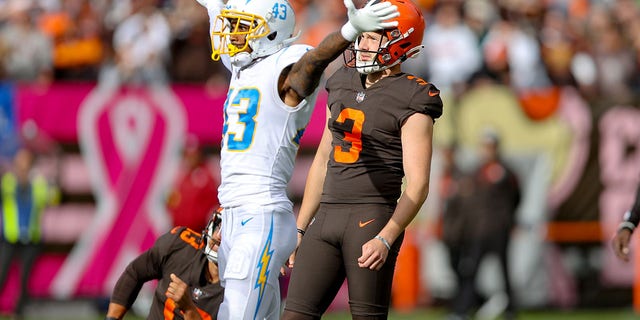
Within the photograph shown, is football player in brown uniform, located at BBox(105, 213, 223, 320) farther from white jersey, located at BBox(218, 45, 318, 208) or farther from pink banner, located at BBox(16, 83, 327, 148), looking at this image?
pink banner, located at BBox(16, 83, 327, 148)

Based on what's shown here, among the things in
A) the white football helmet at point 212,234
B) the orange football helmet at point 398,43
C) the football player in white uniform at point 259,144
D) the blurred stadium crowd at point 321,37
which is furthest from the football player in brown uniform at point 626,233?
the blurred stadium crowd at point 321,37

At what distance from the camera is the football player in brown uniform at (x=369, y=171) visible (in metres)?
5.54

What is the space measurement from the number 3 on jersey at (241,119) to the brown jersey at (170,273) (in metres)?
0.72

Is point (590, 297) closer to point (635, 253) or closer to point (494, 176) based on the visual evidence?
point (635, 253)

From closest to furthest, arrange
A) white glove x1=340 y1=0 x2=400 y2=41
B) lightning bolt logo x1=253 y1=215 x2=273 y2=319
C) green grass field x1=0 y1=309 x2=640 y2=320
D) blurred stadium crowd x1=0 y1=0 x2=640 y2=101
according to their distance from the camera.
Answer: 1. white glove x1=340 y1=0 x2=400 y2=41
2. lightning bolt logo x1=253 y1=215 x2=273 y2=319
3. green grass field x1=0 y1=309 x2=640 y2=320
4. blurred stadium crowd x1=0 y1=0 x2=640 y2=101


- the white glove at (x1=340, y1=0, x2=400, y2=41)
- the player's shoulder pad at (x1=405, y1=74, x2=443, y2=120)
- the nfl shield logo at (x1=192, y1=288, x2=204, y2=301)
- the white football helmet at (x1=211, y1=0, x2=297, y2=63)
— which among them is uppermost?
the white glove at (x1=340, y1=0, x2=400, y2=41)

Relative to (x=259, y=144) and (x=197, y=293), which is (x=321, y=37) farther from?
(x=259, y=144)

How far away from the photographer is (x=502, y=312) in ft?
41.9

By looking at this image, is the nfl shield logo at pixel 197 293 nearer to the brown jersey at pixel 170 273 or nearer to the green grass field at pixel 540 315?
the brown jersey at pixel 170 273

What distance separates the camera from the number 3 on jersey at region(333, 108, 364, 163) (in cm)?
569

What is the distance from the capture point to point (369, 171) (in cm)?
569

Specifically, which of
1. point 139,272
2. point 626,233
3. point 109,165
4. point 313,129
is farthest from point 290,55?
point 313,129

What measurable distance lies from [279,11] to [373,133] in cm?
87

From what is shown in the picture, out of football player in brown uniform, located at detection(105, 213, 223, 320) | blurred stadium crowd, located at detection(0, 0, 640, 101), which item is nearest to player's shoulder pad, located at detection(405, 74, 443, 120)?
football player in brown uniform, located at detection(105, 213, 223, 320)
